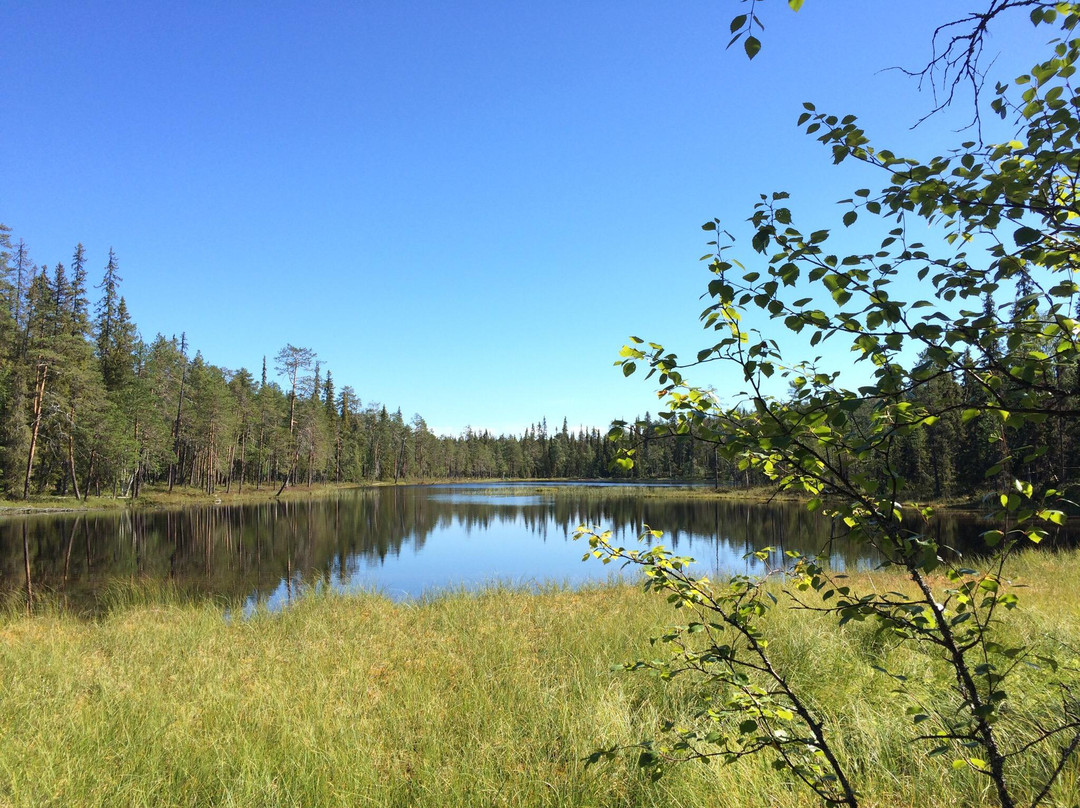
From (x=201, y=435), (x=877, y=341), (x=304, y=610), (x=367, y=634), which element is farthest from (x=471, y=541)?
(x=201, y=435)

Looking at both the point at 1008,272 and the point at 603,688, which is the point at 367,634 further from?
the point at 1008,272

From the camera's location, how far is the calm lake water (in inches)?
677

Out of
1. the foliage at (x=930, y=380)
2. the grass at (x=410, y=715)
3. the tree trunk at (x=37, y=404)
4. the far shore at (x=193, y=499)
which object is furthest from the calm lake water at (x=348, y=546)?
the foliage at (x=930, y=380)

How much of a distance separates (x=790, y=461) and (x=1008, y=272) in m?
0.99

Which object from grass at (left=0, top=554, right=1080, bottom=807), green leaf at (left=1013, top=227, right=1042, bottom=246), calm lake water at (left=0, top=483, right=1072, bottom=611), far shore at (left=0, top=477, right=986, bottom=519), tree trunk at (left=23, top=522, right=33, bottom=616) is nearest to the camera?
green leaf at (left=1013, top=227, right=1042, bottom=246)

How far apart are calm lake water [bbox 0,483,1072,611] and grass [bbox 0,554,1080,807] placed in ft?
21.9

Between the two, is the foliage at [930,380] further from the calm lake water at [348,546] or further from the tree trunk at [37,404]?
the tree trunk at [37,404]

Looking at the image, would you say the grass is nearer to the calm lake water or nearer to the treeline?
the calm lake water

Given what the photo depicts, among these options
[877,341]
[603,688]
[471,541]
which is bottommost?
[471,541]

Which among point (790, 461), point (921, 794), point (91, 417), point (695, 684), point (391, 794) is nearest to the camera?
point (790, 461)

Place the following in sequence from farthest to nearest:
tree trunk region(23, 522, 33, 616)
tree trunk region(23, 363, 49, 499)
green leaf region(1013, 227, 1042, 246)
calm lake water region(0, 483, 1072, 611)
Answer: tree trunk region(23, 363, 49, 499) < calm lake water region(0, 483, 1072, 611) < tree trunk region(23, 522, 33, 616) < green leaf region(1013, 227, 1042, 246)

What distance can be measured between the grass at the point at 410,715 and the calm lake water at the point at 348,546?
6690mm

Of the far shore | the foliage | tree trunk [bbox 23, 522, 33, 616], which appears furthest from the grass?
the far shore

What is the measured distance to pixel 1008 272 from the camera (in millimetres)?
1973
